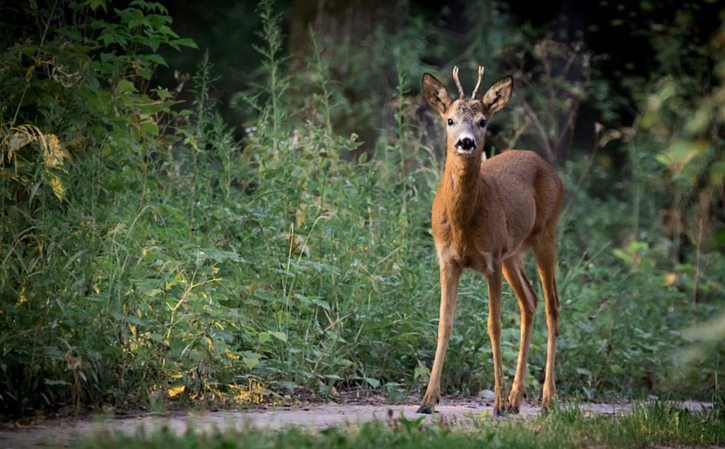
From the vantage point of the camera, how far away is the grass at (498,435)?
443 cm

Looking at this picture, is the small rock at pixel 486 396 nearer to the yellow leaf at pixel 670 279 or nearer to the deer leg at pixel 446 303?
the deer leg at pixel 446 303

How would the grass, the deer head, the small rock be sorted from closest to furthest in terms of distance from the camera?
1. the grass
2. the deer head
3. the small rock

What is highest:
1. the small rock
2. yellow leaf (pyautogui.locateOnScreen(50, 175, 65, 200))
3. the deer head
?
the deer head

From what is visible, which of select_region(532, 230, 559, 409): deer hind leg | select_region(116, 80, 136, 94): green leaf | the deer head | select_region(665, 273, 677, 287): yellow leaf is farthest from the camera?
select_region(665, 273, 677, 287): yellow leaf

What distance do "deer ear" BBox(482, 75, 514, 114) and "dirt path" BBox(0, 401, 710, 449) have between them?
1969 millimetres

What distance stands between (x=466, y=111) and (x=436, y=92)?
1.31ft

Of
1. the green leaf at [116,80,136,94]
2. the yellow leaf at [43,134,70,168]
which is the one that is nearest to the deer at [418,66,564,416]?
the green leaf at [116,80,136,94]

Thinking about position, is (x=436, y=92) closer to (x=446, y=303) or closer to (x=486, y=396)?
(x=446, y=303)

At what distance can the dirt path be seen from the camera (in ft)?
15.9

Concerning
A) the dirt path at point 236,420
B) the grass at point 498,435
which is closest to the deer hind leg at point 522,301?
the dirt path at point 236,420

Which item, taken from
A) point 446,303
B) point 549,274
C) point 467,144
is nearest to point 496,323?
point 446,303

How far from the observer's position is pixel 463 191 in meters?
6.88

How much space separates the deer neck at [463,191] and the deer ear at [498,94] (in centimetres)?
51

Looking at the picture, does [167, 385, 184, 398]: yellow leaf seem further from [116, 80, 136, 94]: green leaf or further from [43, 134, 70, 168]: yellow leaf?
[116, 80, 136, 94]: green leaf
